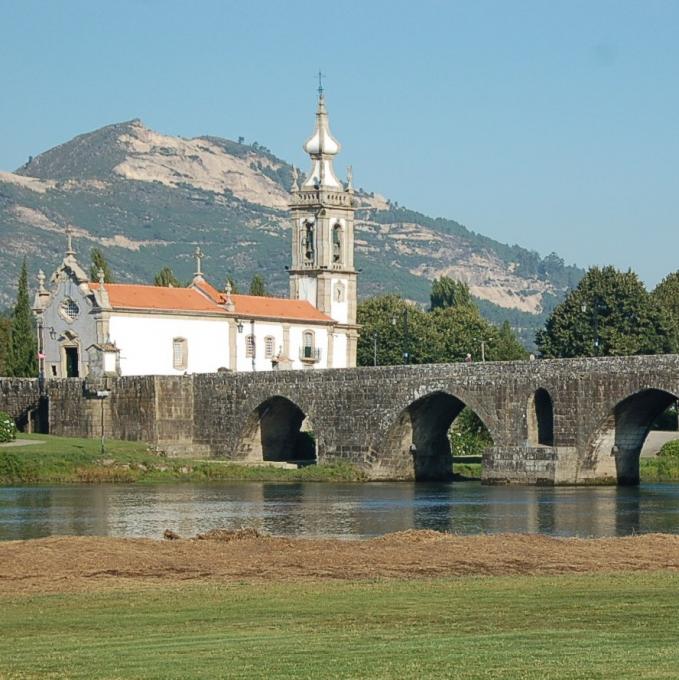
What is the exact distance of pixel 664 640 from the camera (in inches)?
957

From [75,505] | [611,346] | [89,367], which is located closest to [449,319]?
[611,346]

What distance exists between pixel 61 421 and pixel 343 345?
2177 centimetres

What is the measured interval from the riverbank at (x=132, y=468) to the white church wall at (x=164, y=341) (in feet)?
27.2

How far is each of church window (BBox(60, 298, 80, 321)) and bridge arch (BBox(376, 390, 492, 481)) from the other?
21.0m

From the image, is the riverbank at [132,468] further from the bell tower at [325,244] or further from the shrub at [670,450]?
the bell tower at [325,244]

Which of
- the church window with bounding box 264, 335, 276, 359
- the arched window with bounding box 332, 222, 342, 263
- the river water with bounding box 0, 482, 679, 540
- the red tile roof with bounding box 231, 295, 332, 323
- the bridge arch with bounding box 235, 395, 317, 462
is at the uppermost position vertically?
the arched window with bounding box 332, 222, 342, 263

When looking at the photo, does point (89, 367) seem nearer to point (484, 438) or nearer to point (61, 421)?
point (61, 421)

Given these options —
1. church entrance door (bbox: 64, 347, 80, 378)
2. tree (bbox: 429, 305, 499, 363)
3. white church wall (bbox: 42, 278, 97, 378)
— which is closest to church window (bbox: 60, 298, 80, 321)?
white church wall (bbox: 42, 278, 97, 378)

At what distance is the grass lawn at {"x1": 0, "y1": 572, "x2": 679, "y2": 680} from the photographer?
2253cm

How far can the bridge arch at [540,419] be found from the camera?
7962 centimetres

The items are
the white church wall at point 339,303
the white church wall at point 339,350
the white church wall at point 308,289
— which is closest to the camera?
the white church wall at point 339,350

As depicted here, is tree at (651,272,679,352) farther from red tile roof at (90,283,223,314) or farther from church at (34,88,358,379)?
red tile roof at (90,283,223,314)

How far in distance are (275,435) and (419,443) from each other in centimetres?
1132

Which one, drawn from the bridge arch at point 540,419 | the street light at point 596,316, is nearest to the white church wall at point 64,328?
the bridge arch at point 540,419
